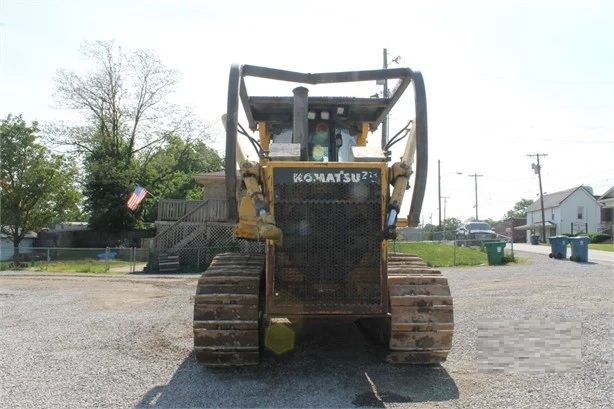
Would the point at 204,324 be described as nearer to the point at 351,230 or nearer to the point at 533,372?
the point at 351,230

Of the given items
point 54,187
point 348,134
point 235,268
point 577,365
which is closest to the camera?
point 577,365

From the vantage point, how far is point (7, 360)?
6.69 metres

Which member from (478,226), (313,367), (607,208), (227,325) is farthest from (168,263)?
(607,208)

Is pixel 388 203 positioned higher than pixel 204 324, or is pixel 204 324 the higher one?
pixel 388 203

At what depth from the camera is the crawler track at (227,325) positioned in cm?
559

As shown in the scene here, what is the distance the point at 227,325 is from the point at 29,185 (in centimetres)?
3161

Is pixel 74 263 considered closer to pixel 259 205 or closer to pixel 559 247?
pixel 559 247

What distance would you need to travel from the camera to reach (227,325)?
18.3 feet

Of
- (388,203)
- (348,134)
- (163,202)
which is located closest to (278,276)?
(388,203)

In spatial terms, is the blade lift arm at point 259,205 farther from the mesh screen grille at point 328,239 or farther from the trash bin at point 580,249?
the trash bin at point 580,249

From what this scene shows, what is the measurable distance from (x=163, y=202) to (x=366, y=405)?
26.5 metres

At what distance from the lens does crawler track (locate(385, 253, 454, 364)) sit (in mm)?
5668

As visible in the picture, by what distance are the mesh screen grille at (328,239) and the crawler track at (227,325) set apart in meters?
0.32

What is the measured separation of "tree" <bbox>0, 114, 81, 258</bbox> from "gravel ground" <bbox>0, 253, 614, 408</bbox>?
25.1m
